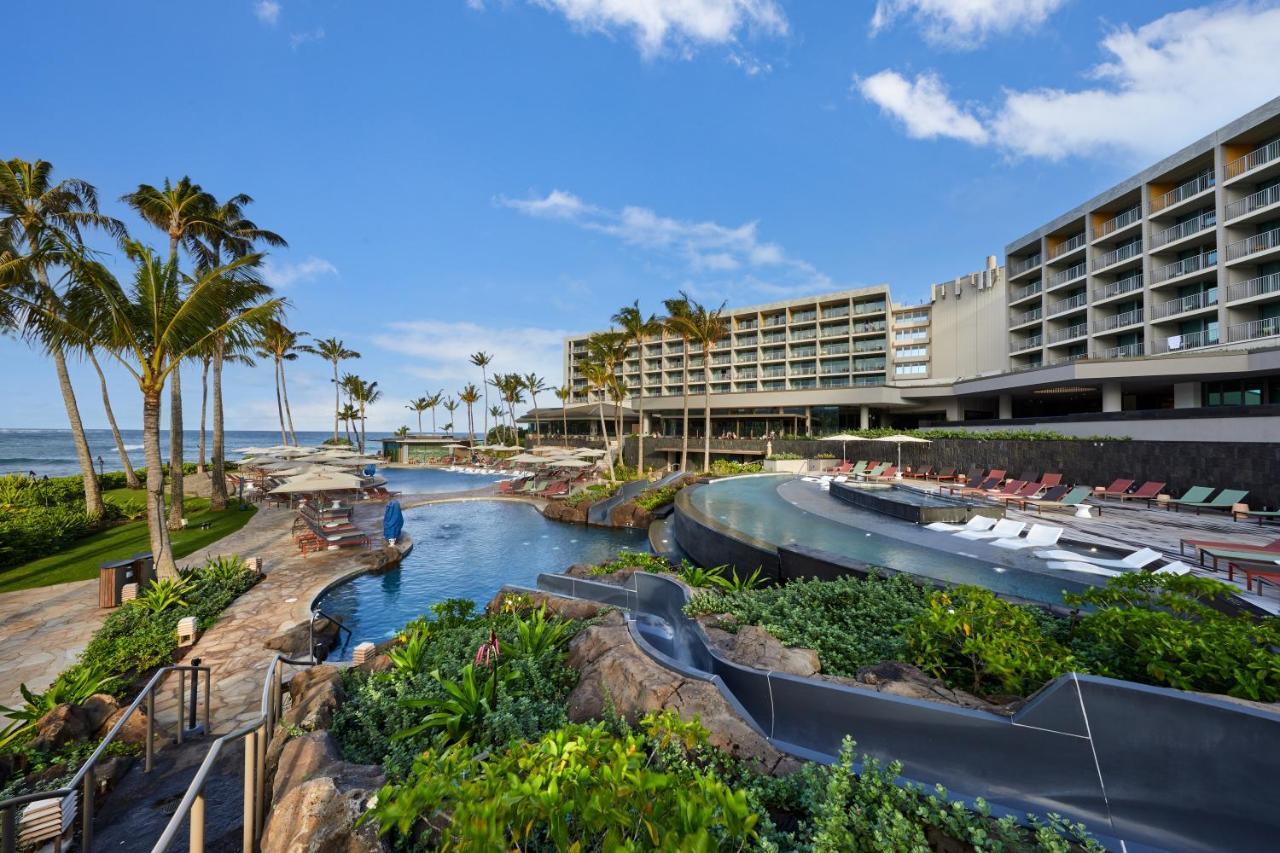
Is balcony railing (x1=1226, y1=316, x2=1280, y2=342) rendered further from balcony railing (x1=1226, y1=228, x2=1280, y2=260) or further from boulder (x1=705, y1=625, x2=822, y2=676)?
boulder (x1=705, y1=625, x2=822, y2=676)

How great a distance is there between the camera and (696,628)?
552 centimetres

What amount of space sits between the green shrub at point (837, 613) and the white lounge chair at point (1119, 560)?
180 inches

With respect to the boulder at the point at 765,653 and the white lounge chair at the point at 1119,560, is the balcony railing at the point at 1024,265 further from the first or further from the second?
the boulder at the point at 765,653

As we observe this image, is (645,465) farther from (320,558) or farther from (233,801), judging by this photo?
(233,801)

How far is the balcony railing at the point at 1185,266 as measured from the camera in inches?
998

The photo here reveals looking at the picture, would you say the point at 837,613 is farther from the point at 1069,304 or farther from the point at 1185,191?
the point at 1069,304

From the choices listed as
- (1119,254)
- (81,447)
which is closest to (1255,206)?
(1119,254)

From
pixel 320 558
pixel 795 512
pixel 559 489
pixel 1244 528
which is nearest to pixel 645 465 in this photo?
pixel 559 489

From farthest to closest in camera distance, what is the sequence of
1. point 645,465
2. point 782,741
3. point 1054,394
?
point 645,465
point 1054,394
point 782,741

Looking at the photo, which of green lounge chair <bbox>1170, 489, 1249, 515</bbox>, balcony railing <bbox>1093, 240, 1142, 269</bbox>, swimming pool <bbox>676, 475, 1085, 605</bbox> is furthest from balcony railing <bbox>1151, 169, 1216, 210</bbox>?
swimming pool <bbox>676, 475, 1085, 605</bbox>

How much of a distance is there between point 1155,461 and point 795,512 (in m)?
14.0

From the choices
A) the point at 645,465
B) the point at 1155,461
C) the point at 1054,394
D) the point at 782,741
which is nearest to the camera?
the point at 782,741

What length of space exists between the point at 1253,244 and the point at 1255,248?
232mm

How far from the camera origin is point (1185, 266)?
86.1ft
